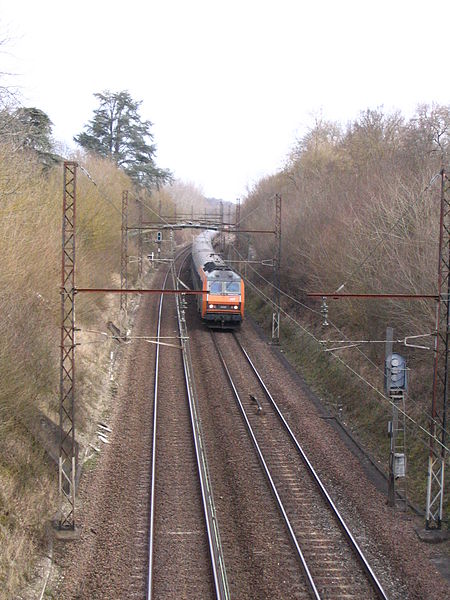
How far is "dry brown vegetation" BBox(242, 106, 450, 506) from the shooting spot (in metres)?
18.4

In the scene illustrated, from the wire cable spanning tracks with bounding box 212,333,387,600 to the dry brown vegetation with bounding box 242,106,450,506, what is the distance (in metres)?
2.30

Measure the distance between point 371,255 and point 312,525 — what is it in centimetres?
1140

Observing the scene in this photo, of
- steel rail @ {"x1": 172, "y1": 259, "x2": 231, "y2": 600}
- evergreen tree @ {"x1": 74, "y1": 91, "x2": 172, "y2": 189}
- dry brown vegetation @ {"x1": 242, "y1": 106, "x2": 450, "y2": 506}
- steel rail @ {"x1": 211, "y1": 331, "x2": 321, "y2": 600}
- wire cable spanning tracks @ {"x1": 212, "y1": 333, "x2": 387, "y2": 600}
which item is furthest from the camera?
evergreen tree @ {"x1": 74, "y1": 91, "x2": 172, "y2": 189}

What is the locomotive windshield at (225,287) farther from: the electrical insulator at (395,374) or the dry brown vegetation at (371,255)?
the electrical insulator at (395,374)

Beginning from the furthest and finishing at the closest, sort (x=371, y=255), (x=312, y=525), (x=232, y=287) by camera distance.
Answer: (x=232, y=287) → (x=371, y=255) → (x=312, y=525)

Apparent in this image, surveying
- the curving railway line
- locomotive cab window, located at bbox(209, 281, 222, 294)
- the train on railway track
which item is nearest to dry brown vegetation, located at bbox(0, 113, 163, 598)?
the curving railway line

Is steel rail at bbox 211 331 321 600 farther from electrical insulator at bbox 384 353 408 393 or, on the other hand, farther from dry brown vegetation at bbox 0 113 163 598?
dry brown vegetation at bbox 0 113 163 598

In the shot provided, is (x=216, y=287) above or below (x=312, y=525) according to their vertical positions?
above

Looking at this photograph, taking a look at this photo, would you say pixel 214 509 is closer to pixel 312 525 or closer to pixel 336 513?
pixel 312 525

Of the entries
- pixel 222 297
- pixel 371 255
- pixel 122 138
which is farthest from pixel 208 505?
pixel 122 138

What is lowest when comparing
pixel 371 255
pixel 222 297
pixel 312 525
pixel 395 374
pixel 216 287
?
pixel 312 525

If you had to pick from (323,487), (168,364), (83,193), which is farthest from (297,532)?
(83,193)

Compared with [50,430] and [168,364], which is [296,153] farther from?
[50,430]

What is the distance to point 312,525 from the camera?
13141mm
